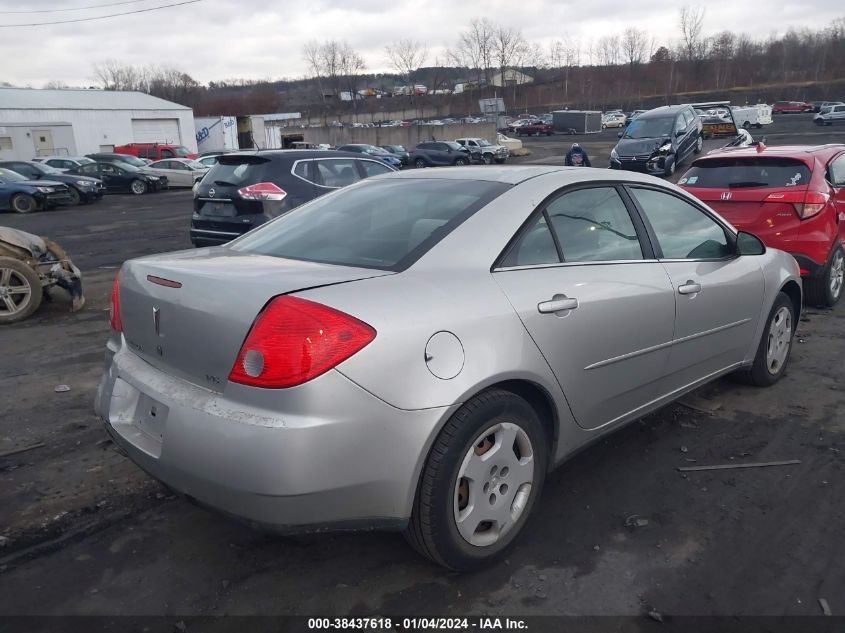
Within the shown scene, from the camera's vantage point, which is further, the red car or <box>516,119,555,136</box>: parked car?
<box>516,119,555,136</box>: parked car

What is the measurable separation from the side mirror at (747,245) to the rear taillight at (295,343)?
2.91 meters

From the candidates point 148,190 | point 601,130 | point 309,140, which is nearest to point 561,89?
point 601,130

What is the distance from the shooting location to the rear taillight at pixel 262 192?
7.84m

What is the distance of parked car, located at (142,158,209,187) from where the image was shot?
2740 centimetres

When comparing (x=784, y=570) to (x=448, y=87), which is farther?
(x=448, y=87)

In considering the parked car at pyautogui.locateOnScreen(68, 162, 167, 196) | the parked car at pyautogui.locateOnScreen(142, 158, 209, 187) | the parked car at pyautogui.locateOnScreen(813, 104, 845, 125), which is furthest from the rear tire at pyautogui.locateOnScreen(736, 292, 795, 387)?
the parked car at pyautogui.locateOnScreen(813, 104, 845, 125)

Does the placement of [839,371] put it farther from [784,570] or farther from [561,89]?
[561,89]

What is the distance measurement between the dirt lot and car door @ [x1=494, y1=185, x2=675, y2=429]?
20.8 inches

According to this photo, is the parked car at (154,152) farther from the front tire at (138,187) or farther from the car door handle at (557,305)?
the car door handle at (557,305)

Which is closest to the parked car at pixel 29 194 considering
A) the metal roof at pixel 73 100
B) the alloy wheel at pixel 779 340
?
the alloy wheel at pixel 779 340

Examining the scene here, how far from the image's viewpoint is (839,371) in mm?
5008

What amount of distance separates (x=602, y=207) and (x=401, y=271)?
1378 millimetres

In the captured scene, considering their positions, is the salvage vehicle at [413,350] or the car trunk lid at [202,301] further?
the car trunk lid at [202,301]

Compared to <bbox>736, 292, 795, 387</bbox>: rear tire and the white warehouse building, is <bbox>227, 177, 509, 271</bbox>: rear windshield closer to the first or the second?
<bbox>736, 292, 795, 387</bbox>: rear tire
